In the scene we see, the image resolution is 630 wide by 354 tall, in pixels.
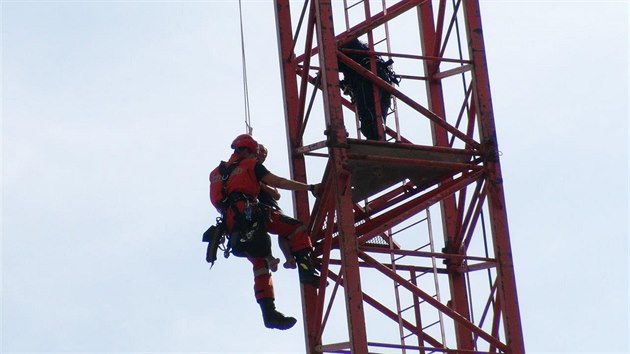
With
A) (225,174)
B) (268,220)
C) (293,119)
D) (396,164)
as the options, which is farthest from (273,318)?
(293,119)

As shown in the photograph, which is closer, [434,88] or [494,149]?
[494,149]

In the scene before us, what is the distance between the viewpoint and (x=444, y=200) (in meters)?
27.6

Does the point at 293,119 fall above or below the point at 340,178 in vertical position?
above

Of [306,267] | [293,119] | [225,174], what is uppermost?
[293,119]

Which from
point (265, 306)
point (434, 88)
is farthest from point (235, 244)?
point (434, 88)

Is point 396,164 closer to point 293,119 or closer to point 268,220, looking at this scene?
point 268,220

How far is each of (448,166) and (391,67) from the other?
7.47ft

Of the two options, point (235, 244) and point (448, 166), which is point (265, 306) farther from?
point (448, 166)

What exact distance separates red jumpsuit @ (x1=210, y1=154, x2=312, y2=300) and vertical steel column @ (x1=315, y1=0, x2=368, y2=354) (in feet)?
3.97

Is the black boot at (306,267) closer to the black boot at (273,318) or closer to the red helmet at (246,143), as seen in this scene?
the black boot at (273,318)

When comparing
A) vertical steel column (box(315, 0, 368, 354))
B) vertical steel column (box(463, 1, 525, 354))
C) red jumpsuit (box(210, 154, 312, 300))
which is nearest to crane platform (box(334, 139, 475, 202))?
vertical steel column (box(315, 0, 368, 354))

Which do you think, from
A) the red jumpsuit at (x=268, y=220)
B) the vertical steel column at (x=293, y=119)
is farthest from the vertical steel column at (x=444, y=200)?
the red jumpsuit at (x=268, y=220)

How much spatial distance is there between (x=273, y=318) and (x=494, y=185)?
3.45 meters

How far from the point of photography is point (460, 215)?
89.0 ft
